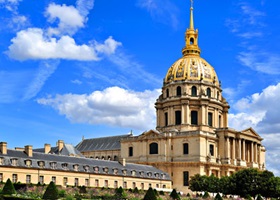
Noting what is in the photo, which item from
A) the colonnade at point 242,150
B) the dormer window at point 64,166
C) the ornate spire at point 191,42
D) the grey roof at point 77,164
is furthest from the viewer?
the ornate spire at point 191,42

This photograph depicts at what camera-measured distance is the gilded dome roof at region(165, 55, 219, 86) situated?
333 ft

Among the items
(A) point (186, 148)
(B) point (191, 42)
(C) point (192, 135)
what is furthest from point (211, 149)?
(B) point (191, 42)

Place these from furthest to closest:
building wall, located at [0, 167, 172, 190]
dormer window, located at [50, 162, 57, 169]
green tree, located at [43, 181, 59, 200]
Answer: dormer window, located at [50, 162, 57, 169] < building wall, located at [0, 167, 172, 190] < green tree, located at [43, 181, 59, 200]

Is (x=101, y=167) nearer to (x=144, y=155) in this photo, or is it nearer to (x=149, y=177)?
(x=149, y=177)

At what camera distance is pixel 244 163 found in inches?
3888

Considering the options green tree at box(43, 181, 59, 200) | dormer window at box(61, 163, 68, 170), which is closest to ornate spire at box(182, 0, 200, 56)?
dormer window at box(61, 163, 68, 170)

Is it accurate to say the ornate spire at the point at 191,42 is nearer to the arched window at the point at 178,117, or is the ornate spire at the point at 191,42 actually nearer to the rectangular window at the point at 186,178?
the arched window at the point at 178,117

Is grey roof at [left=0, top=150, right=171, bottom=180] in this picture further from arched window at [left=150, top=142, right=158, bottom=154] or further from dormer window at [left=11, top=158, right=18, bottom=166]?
arched window at [left=150, top=142, right=158, bottom=154]

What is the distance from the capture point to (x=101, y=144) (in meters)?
122

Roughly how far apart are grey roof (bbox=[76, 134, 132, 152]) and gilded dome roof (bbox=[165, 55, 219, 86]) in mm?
21377

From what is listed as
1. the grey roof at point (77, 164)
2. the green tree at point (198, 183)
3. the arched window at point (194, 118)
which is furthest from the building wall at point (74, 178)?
the arched window at point (194, 118)

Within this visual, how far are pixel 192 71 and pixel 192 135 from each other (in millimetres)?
14856

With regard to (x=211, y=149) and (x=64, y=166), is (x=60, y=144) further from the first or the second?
(x=211, y=149)

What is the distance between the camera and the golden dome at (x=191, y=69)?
101625 mm
